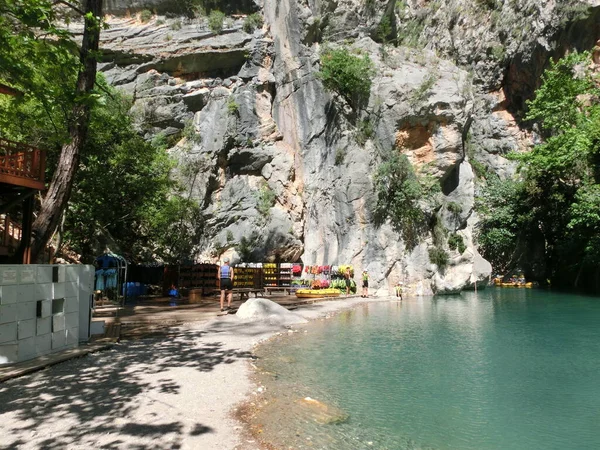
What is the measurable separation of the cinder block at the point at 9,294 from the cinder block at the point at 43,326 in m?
0.74

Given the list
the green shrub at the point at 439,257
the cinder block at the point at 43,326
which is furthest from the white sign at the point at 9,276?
the green shrub at the point at 439,257

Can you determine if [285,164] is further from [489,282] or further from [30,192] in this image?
[489,282]

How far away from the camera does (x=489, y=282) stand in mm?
39406

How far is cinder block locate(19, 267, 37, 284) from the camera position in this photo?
7.41 meters

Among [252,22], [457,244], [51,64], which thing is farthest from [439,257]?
[51,64]

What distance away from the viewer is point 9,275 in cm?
714

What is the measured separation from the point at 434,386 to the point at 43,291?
7.73 meters

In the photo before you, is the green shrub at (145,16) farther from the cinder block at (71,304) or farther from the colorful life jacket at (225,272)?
the cinder block at (71,304)

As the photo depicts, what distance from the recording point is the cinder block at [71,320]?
28.3 ft

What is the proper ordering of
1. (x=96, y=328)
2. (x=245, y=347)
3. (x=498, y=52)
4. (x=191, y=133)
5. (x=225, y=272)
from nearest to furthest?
(x=245, y=347) → (x=96, y=328) → (x=225, y=272) → (x=191, y=133) → (x=498, y=52)

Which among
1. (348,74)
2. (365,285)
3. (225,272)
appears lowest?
(365,285)

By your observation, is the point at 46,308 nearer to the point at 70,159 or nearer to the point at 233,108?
the point at 70,159

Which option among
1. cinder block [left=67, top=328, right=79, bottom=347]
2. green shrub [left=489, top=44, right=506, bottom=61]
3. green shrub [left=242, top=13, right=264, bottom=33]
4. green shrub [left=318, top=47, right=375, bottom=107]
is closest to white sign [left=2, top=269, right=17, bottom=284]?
cinder block [left=67, top=328, right=79, bottom=347]

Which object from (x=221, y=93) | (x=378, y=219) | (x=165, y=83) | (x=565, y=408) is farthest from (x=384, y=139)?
(x=565, y=408)
